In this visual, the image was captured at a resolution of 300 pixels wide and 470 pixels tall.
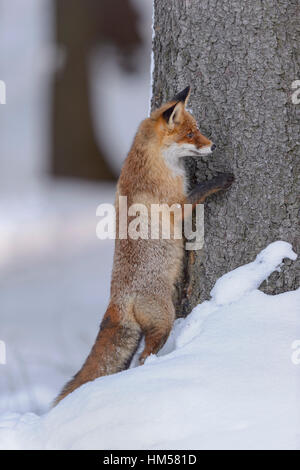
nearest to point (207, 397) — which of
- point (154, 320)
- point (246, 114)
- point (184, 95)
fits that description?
point (154, 320)

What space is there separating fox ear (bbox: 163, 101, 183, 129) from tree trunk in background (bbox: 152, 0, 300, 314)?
0.11m

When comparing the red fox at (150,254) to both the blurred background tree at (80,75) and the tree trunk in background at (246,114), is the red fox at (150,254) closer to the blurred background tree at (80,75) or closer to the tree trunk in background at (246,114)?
the tree trunk in background at (246,114)

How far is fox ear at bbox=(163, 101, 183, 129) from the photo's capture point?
334 cm

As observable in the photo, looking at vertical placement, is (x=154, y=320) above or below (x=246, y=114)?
below

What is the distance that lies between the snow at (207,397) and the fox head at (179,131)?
71 cm

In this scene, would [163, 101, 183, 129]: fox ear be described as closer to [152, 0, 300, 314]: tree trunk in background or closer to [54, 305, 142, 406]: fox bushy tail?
[152, 0, 300, 314]: tree trunk in background

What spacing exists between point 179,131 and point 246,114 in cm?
42

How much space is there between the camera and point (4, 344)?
223 inches

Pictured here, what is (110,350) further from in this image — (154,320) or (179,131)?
(179,131)

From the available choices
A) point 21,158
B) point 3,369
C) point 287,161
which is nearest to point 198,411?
point 287,161

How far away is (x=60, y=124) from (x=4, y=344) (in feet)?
18.6

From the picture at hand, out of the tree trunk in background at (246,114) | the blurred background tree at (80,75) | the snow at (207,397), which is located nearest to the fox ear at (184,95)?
the tree trunk in background at (246,114)

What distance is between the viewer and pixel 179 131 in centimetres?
350

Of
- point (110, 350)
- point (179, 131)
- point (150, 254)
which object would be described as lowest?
point (110, 350)
